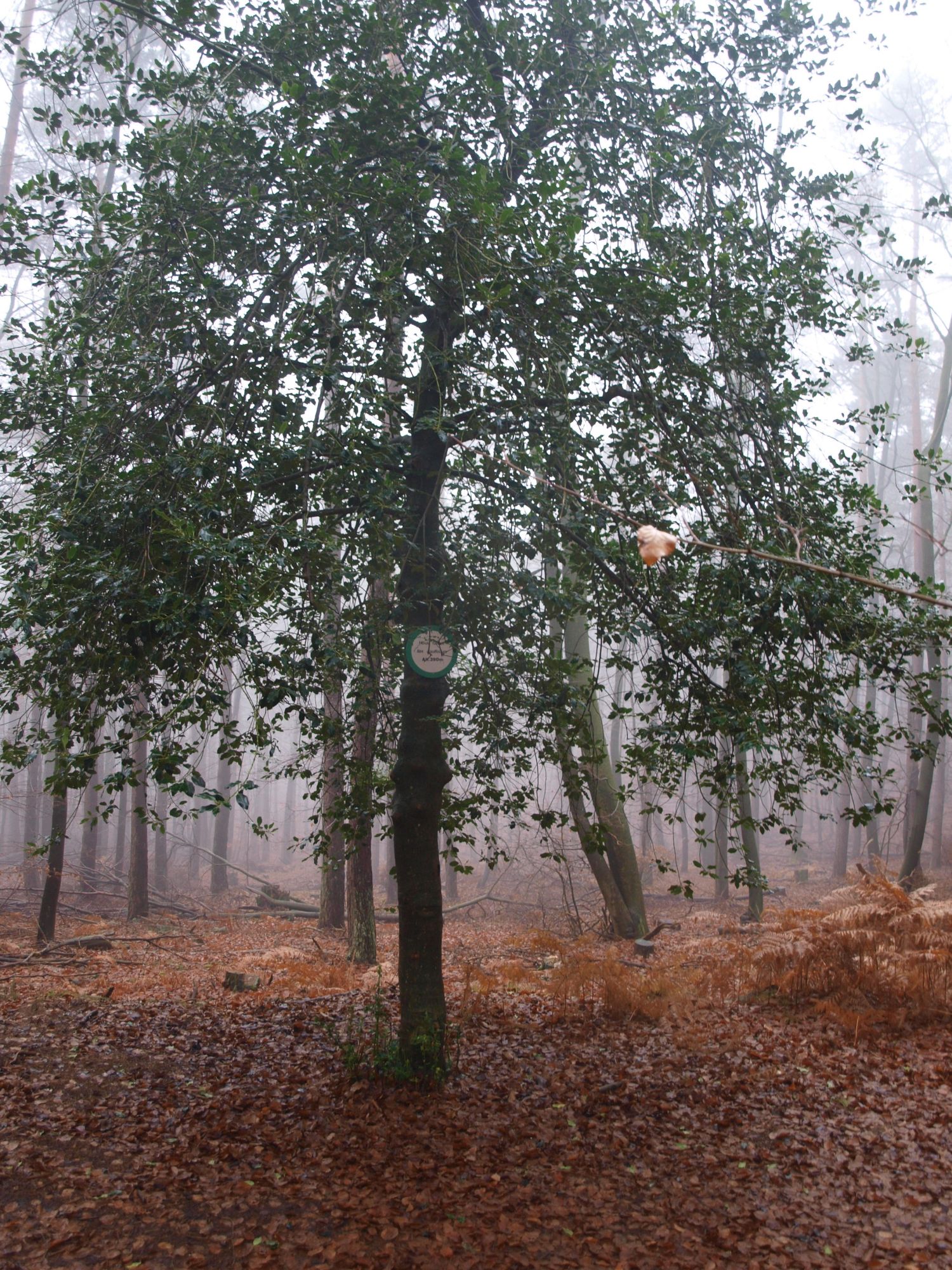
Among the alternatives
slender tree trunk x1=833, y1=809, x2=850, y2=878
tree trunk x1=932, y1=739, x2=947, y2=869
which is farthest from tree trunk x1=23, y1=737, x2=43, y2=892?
tree trunk x1=932, y1=739, x2=947, y2=869

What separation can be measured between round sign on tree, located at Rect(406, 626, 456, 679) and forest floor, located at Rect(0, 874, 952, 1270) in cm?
266

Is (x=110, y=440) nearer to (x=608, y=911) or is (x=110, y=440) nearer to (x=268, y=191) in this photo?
(x=268, y=191)

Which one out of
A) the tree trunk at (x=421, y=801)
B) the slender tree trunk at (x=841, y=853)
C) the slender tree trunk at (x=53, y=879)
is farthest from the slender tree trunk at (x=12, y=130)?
the slender tree trunk at (x=841, y=853)

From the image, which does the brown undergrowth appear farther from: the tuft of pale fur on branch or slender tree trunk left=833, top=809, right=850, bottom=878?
slender tree trunk left=833, top=809, right=850, bottom=878

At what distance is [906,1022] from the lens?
6.32m

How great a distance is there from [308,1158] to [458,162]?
5.63m

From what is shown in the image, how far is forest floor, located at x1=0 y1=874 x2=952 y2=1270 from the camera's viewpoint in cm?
370

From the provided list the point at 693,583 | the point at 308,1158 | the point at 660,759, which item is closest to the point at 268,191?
the point at 693,583

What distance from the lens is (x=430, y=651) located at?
513 cm

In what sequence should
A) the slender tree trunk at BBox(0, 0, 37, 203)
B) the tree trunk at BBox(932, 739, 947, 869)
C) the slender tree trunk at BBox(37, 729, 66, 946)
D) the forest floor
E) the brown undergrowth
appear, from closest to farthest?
the forest floor < the brown undergrowth < the slender tree trunk at BBox(37, 729, 66, 946) < the slender tree trunk at BBox(0, 0, 37, 203) < the tree trunk at BBox(932, 739, 947, 869)

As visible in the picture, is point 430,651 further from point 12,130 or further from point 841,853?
point 841,853

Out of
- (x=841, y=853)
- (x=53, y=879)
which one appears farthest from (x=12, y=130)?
(x=841, y=853)

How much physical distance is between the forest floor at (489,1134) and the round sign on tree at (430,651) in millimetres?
2661

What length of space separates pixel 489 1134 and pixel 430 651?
288cm
